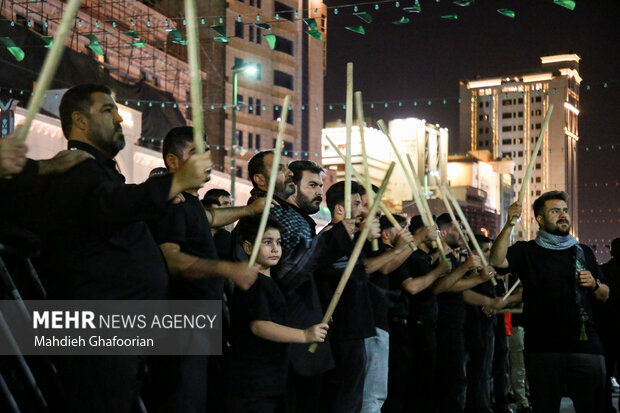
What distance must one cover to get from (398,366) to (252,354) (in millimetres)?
3038

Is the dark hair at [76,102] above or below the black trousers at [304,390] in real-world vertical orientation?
above

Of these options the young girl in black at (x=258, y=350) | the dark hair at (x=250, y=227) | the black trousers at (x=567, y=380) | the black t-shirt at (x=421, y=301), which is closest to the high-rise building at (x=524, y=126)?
the black t-shirt at (x=421, y=301)

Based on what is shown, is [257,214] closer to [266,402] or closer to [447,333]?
[266,402]

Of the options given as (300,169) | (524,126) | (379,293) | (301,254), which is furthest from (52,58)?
(524,126)

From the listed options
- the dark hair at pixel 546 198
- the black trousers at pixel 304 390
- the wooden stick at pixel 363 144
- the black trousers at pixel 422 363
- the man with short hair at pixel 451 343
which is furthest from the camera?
the man with short hair at pixel 451 343

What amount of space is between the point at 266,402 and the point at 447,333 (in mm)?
3856

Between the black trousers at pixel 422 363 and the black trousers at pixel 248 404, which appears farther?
the black trousers at pixel 422 363

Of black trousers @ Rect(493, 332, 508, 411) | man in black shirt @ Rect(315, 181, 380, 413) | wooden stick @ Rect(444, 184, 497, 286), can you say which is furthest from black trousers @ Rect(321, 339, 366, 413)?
black trousers @ Rect(493, 332, 508, 411)

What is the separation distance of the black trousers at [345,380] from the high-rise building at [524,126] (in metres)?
131

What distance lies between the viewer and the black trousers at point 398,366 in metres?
7.64

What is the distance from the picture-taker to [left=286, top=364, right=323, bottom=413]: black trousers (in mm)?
5516

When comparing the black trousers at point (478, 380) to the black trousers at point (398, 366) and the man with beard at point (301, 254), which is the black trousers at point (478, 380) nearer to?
the black trousers at point (398, 366)

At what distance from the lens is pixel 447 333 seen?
27.7 feet

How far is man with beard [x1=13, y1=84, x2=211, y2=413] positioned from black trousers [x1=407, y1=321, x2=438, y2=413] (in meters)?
4.42
